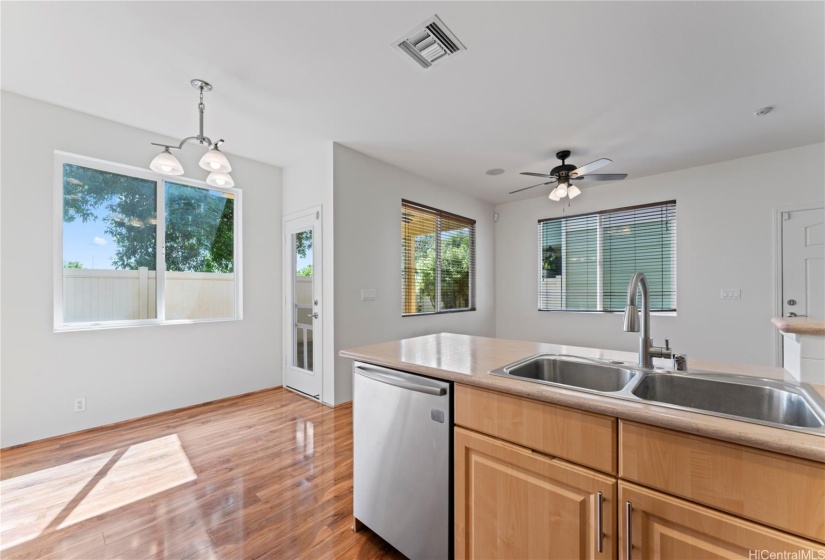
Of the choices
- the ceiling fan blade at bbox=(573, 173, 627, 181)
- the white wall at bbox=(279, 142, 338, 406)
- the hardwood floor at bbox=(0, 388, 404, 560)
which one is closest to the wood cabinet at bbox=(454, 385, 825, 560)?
A: the hardwood floor at bbox=(0, 388, 404, 560)

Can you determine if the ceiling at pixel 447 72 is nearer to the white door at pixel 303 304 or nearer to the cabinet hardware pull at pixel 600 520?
the white door at pixel 303 304

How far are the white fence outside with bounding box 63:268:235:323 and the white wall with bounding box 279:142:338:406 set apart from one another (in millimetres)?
1229

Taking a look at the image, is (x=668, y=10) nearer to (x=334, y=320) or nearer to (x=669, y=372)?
(x=669, y=372)

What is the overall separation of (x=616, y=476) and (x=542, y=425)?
0.76 feet

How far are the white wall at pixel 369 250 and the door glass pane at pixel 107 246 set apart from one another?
1905 millimetres

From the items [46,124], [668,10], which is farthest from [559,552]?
[46,124]

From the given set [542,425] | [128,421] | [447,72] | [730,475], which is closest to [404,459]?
[542,425]

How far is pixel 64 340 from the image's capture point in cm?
291

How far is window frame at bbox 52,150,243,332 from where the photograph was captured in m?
2.90

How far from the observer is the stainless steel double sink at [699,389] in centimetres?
104

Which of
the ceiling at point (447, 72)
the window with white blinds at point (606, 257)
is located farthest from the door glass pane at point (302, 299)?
the window with white blinds at point (606, 257)

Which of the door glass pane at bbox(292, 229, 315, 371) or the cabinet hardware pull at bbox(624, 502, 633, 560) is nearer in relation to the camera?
the cabinet hardware pull at bbox(624, 502, 633, 560)

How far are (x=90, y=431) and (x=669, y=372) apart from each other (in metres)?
4.30

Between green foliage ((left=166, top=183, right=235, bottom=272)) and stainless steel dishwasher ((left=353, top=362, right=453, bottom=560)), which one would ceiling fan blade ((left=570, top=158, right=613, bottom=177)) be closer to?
stainless steel dishwasher ((left=353, top=362, right=453, bottom=560))
